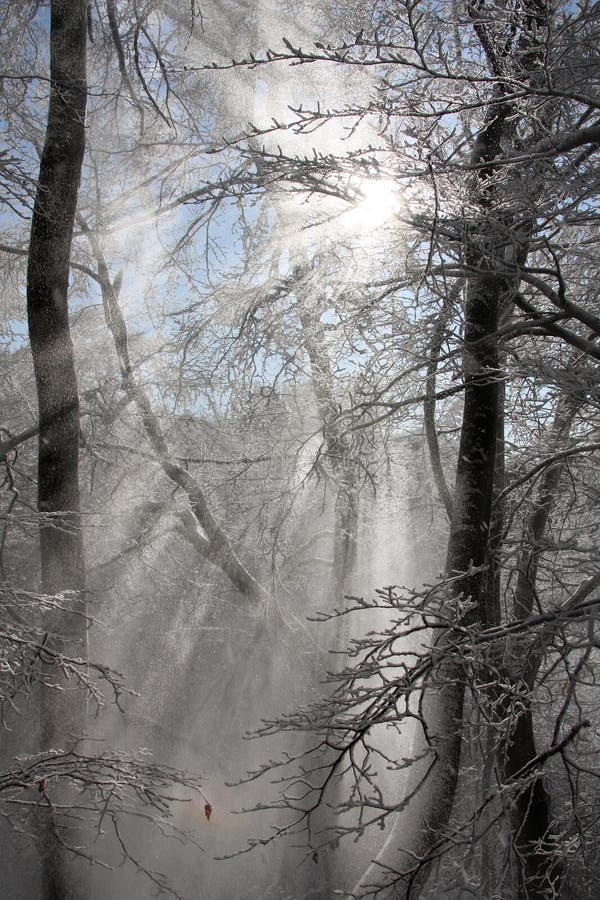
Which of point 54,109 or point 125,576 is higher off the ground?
point 54,109

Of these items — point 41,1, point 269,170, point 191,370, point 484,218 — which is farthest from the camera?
point 191,370

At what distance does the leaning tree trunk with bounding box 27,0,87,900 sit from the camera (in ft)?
17.9

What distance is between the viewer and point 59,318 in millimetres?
5676

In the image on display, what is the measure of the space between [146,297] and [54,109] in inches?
128

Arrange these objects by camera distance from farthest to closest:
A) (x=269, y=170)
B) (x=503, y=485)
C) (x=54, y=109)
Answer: (x=503, y=485) < (x=54, y=109) < (x=269, y=170)

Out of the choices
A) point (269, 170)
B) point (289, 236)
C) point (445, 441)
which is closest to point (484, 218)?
point (269, 170)

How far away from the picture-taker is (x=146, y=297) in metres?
8.71

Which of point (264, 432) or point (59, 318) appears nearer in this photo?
point (59, 318)

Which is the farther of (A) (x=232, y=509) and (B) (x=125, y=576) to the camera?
(B) (x=125, y=576)

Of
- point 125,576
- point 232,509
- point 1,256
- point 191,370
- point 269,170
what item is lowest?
point 125,576

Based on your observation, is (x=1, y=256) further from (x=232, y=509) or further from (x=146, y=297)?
(x=232, y=509)

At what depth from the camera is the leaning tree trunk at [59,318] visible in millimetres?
5469

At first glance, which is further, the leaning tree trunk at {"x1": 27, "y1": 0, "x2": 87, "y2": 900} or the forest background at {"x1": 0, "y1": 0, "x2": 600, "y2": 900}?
the leaning tree trunk at {"x1": 27, "y1": 0, "x2": 87, "y2": 900}

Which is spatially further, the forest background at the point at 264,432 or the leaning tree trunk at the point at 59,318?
the leaning tree trunk at the point at 59,318
